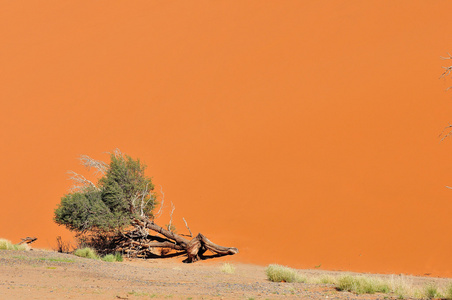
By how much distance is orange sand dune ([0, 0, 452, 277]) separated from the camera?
2081 cm

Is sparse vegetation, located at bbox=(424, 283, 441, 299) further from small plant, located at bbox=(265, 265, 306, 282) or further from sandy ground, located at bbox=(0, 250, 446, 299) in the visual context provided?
small plant, located at bbox=(265, 265, 306, 282)

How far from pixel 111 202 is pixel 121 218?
92 cm

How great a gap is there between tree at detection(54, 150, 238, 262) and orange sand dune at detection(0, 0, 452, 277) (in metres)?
2.64

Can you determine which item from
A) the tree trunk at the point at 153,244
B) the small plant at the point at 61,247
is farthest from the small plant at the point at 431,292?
the small plant at the point at 61,247

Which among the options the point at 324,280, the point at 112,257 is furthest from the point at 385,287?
the point at 112,257

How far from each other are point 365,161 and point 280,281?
41.9 ft

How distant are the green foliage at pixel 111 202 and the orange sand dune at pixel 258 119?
4733 millimetres

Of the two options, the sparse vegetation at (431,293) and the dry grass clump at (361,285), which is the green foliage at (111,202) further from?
the sparse vegetation at (431,293)

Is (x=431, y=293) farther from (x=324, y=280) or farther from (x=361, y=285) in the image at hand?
(x=324, y=280)

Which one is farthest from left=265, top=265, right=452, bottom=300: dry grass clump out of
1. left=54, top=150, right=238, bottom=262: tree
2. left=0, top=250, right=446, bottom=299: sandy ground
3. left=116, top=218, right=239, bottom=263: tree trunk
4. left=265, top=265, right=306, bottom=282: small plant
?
left=54, top=150, right=238, bottom=262: tree

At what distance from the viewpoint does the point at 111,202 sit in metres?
19.6

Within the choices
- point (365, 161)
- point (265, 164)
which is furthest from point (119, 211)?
point (365, 161)

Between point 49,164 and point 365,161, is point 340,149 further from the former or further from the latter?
point 49,164

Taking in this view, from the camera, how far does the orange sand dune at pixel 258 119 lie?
20.8 meters
